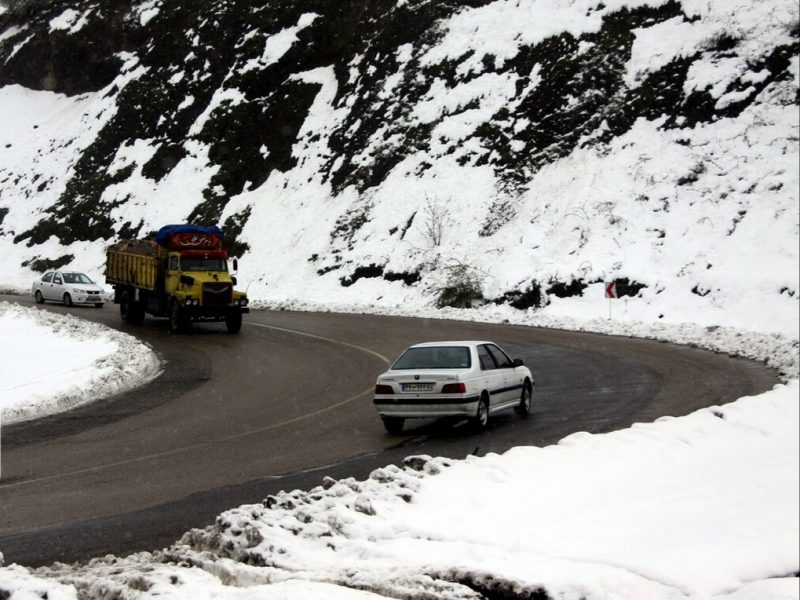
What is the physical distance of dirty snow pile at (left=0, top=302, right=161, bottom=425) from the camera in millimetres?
16484

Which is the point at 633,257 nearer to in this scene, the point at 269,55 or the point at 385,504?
the point at 385,504

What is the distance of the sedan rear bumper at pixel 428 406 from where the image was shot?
12.8 m

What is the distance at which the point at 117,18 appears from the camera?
238 ft

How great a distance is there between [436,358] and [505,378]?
46.7 inches

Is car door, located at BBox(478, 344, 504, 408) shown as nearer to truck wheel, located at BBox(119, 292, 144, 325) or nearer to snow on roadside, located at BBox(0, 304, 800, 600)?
snow on roadside, located at BBox(0, 304, 800, 600)

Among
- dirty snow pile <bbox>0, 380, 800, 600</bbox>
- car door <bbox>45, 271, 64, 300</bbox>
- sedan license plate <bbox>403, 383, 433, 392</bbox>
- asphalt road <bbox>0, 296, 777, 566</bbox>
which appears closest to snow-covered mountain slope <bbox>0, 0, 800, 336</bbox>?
asphalt road <bbox>0, 296, 777, 566</bbox>

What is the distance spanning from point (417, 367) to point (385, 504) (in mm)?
6116

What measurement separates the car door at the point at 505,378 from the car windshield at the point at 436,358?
0.70 meters

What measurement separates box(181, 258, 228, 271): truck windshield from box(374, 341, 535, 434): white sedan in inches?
680

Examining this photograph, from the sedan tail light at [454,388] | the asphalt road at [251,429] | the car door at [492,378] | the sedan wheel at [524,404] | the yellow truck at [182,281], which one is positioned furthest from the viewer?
the yellow truck at [182,281]

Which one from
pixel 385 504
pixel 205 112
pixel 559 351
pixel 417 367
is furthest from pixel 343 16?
pixel 385 504

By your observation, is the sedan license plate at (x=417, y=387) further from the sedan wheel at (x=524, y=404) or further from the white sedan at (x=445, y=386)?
the sedan wheel at (x=524, y=404)

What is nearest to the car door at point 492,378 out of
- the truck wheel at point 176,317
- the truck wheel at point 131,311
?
the truck wheel at point 176,317

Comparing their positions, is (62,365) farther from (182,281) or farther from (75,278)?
(75,278)
